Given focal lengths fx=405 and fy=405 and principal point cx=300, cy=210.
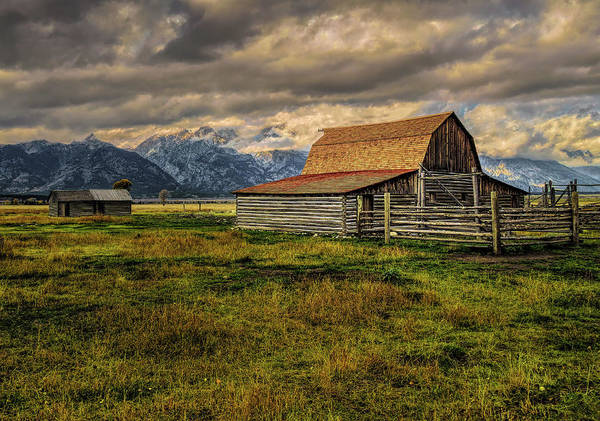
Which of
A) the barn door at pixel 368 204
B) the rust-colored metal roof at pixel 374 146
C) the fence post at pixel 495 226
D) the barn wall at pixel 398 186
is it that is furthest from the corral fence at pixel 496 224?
the rust-colored metal roof at pixel 374 146

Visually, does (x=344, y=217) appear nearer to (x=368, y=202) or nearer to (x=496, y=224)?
(x=368, y=202)

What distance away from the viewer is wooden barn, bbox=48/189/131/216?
2154 inches

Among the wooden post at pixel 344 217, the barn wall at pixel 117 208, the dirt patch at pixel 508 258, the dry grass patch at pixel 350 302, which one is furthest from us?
the barn wall at pixel 117 208

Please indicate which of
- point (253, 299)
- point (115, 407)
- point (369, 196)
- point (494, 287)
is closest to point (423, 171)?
point (369, 196)

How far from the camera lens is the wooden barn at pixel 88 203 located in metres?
54.7

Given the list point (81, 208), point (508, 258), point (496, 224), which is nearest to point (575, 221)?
point (496, 224)

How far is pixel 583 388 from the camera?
497cm

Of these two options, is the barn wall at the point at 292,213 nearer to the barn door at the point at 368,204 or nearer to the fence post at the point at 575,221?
the barn door at the point at 368,204

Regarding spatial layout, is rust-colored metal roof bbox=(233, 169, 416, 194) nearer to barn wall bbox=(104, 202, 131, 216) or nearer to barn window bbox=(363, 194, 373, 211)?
barn window bbox=(363, 194, 373, 211)

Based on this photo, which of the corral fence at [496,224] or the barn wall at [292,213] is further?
the barn wall at [292,213]

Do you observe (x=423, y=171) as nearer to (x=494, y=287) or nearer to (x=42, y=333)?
(x=494, y=287)

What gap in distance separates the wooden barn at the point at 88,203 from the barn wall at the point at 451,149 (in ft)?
145

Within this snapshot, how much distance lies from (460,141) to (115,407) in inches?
1346

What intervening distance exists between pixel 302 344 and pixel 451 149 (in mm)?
30100
